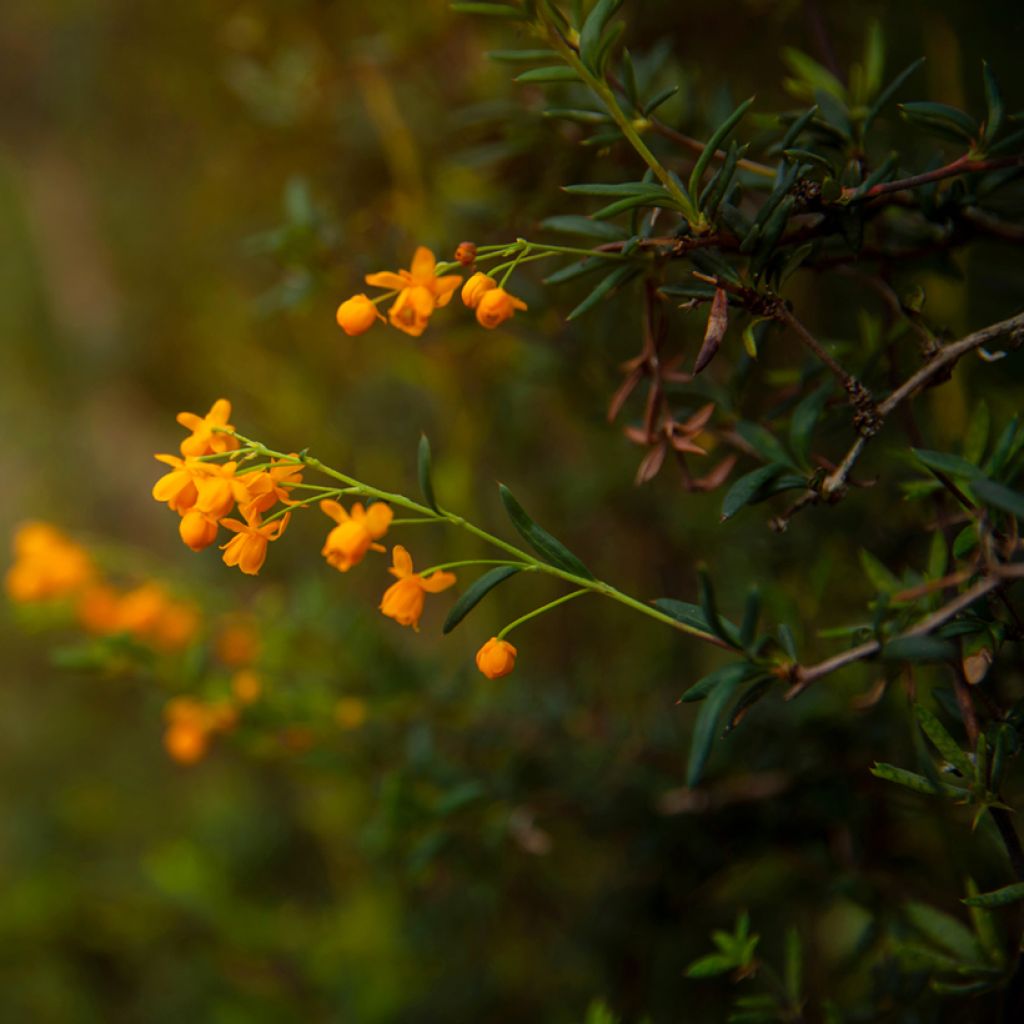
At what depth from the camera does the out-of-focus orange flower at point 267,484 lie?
0.44m

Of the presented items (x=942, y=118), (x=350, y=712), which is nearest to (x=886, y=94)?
(x=942, y=118)

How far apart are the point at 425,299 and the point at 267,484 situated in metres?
0.13

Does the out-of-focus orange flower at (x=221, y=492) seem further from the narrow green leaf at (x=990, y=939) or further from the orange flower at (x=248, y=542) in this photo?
the narrow green leaf at (x=990, y=939)

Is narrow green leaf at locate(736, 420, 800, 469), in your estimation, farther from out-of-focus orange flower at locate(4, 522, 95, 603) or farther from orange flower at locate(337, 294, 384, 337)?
out-of-focus orange flower at locate(4, 522, 95, 603)

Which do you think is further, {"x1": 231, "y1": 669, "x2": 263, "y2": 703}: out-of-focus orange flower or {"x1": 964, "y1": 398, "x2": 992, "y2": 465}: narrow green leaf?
{"x1": 231, "y1": 669, "x2": 263, "y2": 703}: out-of-focus orange flower

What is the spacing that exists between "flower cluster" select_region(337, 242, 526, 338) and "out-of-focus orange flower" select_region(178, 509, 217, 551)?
5.0 inches

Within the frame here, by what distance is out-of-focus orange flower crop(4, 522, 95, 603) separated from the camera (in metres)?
0.82

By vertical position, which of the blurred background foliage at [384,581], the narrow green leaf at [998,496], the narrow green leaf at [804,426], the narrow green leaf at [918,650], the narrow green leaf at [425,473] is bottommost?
the blurred background foliage at [384,581]

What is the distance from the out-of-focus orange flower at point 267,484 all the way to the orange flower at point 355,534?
29 millimetres

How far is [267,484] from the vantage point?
0.44 metres

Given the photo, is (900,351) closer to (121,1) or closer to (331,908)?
(331,908)

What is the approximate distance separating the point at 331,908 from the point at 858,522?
1.07 meters

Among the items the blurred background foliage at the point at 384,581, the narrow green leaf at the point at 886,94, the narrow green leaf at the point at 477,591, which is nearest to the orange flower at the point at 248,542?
the narrow green leaf at the point at 477,591

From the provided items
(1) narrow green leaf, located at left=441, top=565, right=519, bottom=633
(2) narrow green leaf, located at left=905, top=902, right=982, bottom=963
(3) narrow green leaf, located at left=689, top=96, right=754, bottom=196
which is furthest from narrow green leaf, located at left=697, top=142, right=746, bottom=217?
(2) narrow green leaf, located at left=905, top=902, right=982, bottom=963
